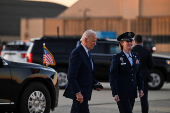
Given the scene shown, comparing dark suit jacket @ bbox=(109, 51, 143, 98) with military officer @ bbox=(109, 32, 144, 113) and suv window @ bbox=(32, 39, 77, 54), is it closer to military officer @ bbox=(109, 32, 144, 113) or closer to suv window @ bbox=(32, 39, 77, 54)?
military officer @ bbox=(109, 32, 144, 113)

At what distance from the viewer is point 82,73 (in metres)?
6.08

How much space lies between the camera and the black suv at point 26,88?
8.62 m

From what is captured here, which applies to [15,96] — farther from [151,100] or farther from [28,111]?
[151,100]

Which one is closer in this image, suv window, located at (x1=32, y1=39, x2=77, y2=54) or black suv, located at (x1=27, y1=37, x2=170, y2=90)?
black suv, located at (x1=27, y1=37, x2=170, y2=90)

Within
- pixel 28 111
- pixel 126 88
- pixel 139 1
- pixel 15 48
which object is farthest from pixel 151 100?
pixel 139 1

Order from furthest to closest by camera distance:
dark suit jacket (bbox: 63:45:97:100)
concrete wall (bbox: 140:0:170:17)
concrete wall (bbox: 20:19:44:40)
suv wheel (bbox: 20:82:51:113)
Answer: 1. concrete wall (bbox: 20:19:44:40)
2. concrete wall (bbox: 140:0:170:17)
3. suv wheel (bbox: 20:82:51:113)
4. dark suit jacket (bbox: 63:45:97:100)

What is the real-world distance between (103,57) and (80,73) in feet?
34.5

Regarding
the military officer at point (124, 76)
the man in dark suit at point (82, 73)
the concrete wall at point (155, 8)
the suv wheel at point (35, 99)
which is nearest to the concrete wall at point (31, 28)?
the concrete wall at point (155, 8)

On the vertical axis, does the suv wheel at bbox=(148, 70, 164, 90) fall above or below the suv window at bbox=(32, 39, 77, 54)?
below

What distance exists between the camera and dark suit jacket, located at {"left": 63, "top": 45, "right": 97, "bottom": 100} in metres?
5.98

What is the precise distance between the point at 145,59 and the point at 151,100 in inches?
146

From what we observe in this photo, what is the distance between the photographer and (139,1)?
8681cm

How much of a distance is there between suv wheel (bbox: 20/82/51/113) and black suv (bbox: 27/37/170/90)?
7313 mm

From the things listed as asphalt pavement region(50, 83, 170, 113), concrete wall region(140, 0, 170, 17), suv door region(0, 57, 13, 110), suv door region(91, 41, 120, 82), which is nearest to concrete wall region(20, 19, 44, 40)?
concrete wall region(140, 0, 170, 17)
